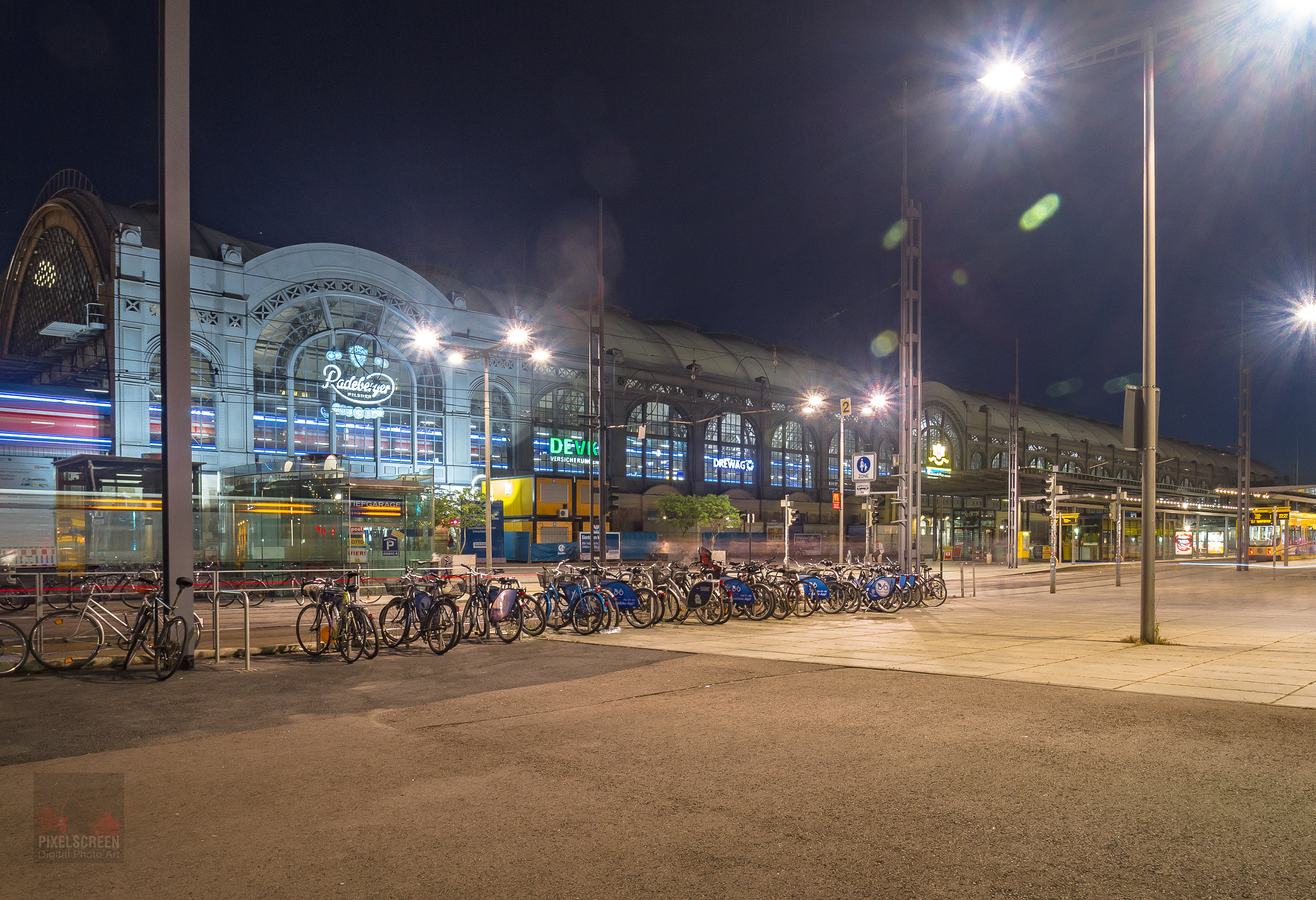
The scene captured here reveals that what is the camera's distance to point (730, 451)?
262 feet

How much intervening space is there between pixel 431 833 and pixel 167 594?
7963mm

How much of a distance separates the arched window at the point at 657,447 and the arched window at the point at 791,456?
10517 mm

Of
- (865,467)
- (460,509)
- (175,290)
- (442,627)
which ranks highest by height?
(175,290)

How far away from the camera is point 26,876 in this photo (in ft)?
14.2

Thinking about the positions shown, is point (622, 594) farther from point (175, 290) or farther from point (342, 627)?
point (175, 290)

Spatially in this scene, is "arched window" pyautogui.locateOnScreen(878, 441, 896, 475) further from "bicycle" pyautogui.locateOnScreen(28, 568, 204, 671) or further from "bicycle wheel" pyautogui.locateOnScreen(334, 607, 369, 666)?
"bicycle" pyautogui.locateOnScreen(28, 568, 204, 671)

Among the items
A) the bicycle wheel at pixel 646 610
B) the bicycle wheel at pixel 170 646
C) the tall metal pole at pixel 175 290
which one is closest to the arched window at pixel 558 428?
the bicycle wheel at pixel 646 610

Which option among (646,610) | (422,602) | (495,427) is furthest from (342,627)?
(495,427)

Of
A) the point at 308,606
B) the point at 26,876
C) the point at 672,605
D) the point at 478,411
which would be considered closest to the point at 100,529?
the point at 308,606

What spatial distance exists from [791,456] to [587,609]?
2786 inches

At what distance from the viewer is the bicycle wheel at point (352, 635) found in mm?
12156

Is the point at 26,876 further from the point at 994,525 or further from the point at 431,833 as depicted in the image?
the point at 994,525

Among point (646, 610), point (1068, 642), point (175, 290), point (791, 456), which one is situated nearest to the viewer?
point (175, 290)

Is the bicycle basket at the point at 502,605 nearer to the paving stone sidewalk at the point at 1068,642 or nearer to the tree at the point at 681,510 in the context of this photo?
the paving stone sidewalk at the point at 1068,642
